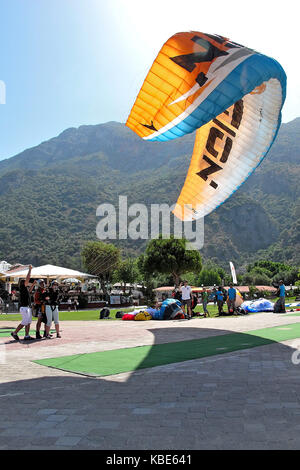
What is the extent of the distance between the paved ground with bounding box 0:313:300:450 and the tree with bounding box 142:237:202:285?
4321 centimetres

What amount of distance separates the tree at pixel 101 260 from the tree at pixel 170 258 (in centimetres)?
1600

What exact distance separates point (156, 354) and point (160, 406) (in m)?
3.73

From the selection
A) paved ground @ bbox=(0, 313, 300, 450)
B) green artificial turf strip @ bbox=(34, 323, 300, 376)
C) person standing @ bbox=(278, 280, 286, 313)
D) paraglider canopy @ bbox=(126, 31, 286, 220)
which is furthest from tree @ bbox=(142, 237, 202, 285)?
paved ground @ bbox=(0, 313, 300, 450)

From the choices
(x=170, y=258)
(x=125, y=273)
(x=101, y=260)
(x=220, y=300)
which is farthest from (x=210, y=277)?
(x=220, y=300)

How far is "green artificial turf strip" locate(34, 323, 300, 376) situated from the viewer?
694 centimetres

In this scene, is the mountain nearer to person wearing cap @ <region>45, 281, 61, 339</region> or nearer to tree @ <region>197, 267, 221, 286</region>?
tree @ <region>197, 267, 221, 286</region>

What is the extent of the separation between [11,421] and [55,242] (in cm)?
12357

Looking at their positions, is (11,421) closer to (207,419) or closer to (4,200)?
(207,419)

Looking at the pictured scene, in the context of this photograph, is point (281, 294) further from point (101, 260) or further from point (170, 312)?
point (101, 260)

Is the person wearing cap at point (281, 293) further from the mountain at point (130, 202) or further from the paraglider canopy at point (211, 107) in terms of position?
the mountain at point (130, 202)

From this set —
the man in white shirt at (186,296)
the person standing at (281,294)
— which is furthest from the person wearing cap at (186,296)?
the person standing at (281,294)

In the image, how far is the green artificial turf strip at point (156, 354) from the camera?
6.94 m

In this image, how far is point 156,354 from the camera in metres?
8.20

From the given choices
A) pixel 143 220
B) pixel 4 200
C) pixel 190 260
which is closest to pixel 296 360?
pixel 190 260
